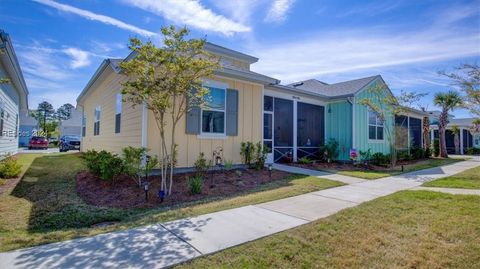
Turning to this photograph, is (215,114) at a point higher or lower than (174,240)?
higher

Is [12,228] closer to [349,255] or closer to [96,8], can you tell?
[349,255]

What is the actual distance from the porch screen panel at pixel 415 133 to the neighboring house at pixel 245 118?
167 cm

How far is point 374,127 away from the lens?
14.5 metres

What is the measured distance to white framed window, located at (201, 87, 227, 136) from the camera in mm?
8648

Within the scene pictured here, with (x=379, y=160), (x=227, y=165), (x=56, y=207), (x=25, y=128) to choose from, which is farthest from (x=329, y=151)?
(x=25, y=128)

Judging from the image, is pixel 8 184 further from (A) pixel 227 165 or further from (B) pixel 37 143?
(B) pixel 37 143

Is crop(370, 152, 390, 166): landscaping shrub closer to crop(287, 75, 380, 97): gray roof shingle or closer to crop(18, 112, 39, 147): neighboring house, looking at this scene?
crop(287, 75, 380, 97): gray roof shingle

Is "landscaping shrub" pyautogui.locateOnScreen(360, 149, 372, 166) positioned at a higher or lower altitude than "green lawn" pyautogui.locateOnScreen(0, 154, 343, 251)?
higher

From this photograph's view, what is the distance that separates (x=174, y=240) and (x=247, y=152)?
631 centimetres

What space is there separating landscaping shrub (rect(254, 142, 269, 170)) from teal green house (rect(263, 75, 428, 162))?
1227 mm

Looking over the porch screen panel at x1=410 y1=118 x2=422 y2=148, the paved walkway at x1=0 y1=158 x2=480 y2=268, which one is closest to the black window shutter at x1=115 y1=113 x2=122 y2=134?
the paved walkway at x1=0 y1=158 x2=480 y2=268

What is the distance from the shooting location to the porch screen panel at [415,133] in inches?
737

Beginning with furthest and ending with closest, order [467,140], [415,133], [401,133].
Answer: [467,140] → [415,133] → [401,133]

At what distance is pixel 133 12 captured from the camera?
26.2 ft
